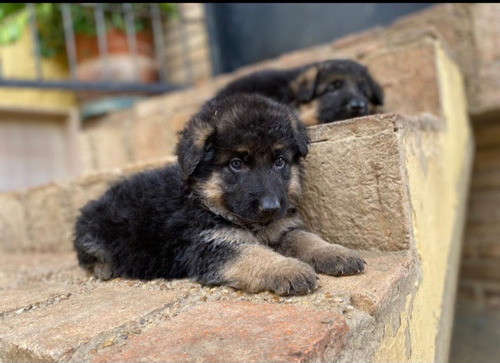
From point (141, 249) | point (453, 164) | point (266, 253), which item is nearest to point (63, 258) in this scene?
point (141, 249)

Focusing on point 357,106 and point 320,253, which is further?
point 357,106

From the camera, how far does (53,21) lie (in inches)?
249

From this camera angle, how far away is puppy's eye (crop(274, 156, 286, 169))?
2.29m

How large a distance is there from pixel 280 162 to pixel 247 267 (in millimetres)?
580

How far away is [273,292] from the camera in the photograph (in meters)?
1.91

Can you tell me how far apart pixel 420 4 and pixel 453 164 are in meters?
2.06

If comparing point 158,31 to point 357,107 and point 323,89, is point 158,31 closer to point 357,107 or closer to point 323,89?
Answer: point 323,89

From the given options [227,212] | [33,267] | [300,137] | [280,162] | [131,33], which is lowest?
[33,267]

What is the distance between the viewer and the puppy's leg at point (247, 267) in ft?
6.07

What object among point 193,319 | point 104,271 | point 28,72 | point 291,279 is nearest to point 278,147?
point 291,279

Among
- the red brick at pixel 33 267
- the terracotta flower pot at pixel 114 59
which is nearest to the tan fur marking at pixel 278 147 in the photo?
the red brick at pixel 33 267

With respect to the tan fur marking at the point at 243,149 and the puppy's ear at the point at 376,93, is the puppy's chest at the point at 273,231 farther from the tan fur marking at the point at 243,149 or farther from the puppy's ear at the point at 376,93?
the puppy's ear at the point at 376,93

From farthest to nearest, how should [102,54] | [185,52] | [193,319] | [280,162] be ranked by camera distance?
1. [185,52]
2. [102,54]
3. [280,162]
4. [193,319]

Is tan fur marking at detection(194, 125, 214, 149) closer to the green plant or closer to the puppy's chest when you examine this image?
the puppy's chest
